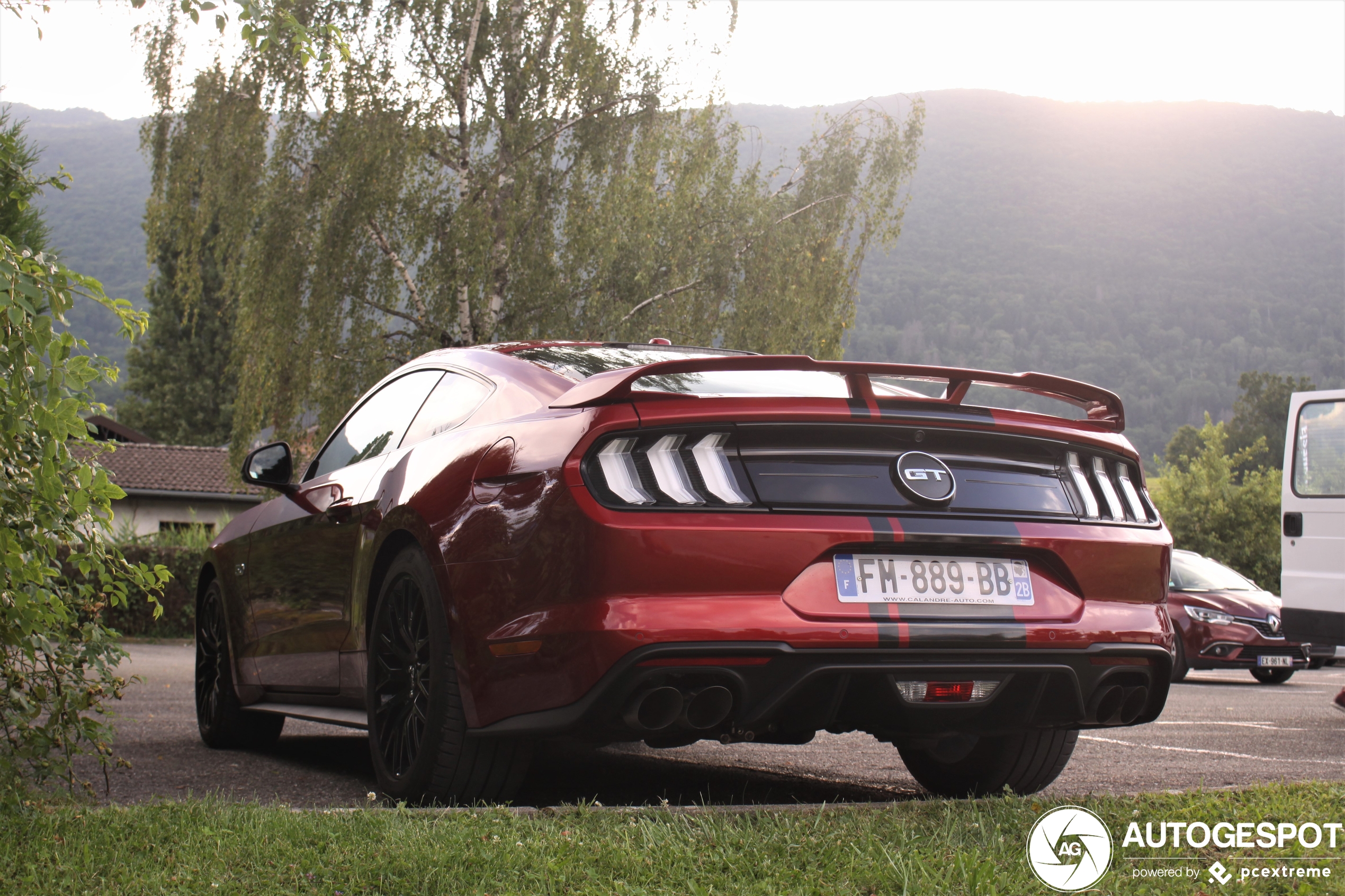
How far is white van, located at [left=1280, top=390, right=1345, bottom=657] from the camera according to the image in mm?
9523

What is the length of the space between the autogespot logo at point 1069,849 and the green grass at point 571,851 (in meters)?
0.04

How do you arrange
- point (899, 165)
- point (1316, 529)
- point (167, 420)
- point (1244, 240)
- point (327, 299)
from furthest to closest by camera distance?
point (1244, 240) < point (167, 420) < point (899, 165) < point (327, 299) < point (1316, 529)

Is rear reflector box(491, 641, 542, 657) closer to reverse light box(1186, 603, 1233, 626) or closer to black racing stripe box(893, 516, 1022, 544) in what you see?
black racing stripe box(893, 516, 1022, 544)

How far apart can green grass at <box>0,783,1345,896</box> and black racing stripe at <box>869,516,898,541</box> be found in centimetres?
72

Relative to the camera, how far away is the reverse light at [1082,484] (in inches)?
148

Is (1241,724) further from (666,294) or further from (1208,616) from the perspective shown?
(666,294)

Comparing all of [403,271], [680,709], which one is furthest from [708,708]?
[403,271]

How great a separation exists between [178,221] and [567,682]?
19273mm

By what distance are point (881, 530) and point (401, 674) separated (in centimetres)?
164

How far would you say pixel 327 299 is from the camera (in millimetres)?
19062

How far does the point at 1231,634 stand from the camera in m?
14.8

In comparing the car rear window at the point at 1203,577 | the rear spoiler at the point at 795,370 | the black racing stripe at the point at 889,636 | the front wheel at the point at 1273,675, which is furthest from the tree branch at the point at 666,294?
the black racing stripe at the point at 889,636

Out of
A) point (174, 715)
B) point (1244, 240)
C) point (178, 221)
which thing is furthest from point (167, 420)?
point (1244, 240)

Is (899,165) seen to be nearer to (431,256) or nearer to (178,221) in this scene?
(431,256)
